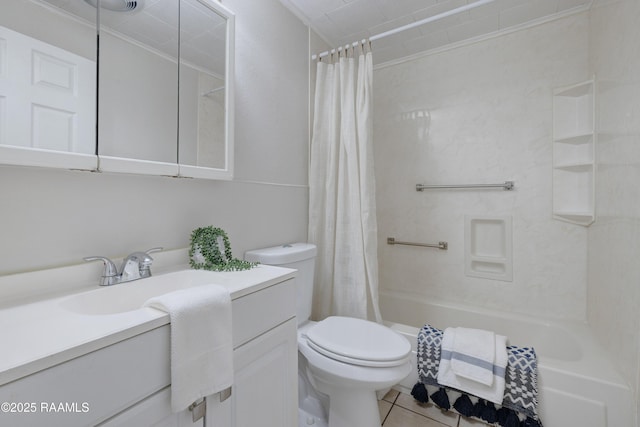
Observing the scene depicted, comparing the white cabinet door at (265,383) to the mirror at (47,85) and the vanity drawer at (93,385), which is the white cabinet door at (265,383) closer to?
the vanity drawer at (93,385)

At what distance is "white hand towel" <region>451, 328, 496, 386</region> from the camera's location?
1.34 m

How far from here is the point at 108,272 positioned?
0.88 m

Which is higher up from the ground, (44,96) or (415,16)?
(415,16)

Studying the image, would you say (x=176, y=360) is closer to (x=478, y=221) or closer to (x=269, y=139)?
(x=269, y=139)

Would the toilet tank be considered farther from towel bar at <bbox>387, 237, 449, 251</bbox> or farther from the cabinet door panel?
towel bar at <bbox>387, 237, 449, 251</bbox>

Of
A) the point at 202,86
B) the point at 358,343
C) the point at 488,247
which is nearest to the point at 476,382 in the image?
the point at 358,343

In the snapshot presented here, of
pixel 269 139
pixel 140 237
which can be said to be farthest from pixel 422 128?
pixel 140 237

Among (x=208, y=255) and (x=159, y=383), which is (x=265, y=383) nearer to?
(x=159, y=383)

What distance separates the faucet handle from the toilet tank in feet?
1.96

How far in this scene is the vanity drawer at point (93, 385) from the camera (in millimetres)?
452

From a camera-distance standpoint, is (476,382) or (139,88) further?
(476,382)

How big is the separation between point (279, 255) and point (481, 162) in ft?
5.44

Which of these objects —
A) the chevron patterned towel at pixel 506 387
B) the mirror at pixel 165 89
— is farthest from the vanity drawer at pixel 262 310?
the chevron patterned towel at pixel 506 387

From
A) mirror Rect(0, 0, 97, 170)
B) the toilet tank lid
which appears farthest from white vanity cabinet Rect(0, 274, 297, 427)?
mirror Rect(0, 0, 97, 170)
